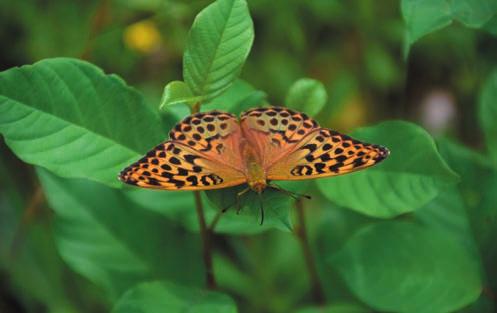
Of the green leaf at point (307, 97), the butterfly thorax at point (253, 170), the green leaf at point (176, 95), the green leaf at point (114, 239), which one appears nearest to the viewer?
the green leaf at point (176, 95)

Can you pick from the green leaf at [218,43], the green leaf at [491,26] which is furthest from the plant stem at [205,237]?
the green leaf at [491,26]

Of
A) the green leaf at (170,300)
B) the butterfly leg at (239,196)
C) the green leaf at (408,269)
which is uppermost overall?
the butterfly leg at (239,196)

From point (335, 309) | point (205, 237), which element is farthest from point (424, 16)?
point (335, 309)

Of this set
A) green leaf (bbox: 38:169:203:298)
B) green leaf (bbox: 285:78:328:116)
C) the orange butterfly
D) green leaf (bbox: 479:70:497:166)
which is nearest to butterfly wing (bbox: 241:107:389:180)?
the orange butterfly

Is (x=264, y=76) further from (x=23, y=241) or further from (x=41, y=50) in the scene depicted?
(x=23, y=241)

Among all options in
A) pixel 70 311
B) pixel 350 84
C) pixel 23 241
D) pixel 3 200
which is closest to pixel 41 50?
pixel 3 200

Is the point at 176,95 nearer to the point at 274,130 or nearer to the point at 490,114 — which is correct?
the point at 274,130

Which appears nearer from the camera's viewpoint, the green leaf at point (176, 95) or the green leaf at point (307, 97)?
the green leaf at point (176, 95)

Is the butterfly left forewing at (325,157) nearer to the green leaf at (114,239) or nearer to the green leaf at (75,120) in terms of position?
the green leaf at (75,120)
